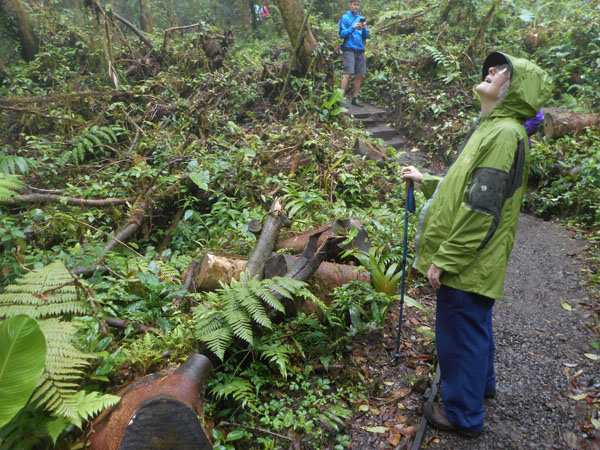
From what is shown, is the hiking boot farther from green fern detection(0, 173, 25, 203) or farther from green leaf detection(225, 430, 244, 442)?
green fern detection(0, 173, 25, 203)

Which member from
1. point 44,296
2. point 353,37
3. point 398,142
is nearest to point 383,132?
point 398,142

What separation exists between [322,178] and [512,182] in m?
4.50

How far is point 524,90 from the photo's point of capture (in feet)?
6.93

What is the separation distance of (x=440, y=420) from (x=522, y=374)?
111 cm

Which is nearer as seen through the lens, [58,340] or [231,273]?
[58,340]

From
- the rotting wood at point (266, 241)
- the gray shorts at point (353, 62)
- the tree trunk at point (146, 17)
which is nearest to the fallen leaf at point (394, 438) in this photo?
the rotting wood at point (266, 241)

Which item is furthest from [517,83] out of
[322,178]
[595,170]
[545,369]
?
[595,170]

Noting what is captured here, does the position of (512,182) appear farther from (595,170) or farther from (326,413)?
(595,170)

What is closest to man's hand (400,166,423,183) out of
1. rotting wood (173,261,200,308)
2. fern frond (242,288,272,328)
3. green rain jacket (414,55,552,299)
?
green rain jacket (414,55,552,299)

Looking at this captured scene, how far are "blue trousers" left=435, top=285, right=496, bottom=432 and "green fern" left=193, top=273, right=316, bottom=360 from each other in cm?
110

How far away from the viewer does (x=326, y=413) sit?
2.66m

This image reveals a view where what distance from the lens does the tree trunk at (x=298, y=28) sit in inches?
342

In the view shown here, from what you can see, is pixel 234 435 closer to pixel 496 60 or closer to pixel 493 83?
pixel 493 83

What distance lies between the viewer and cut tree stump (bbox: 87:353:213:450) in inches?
71.9
